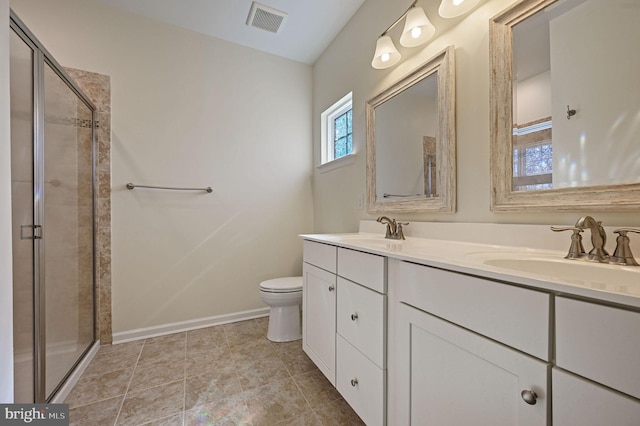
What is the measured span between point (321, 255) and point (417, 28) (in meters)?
1.28

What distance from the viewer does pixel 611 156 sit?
77cm

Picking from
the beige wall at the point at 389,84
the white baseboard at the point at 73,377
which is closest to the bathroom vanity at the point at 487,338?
the beige wall at the point at 389,84

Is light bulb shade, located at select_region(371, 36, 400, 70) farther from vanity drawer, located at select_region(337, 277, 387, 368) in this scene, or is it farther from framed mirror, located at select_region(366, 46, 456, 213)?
vanity drawer, located at select_region(337, 277, 387, 368)

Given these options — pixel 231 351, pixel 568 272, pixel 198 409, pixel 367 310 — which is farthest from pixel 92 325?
pixel 568 272

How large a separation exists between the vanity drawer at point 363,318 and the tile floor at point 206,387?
0.44 meters

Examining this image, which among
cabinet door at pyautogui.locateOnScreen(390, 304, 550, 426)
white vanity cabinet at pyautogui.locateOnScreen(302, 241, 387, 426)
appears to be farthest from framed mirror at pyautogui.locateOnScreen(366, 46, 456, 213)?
cabinet door at pyautogui.locateOnScreen(390, 304, 550, 426)

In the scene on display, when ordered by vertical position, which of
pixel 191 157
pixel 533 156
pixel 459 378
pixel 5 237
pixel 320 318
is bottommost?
pixel 320 318

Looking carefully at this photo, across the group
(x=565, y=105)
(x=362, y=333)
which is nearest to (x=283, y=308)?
(x=362, y=333)

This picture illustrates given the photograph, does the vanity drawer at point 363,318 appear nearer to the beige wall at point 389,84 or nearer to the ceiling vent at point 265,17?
the beige wall at point 389,84

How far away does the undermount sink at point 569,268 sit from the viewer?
64cm

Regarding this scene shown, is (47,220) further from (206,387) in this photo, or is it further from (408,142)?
(408,142)

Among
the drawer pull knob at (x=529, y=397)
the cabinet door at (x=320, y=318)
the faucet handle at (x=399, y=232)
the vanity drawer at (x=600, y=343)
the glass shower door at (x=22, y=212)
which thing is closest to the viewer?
the vanity drawer at (x=600, y=343)

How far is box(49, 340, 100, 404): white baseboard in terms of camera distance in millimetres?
1294

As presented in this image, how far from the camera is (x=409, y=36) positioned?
1345mm
